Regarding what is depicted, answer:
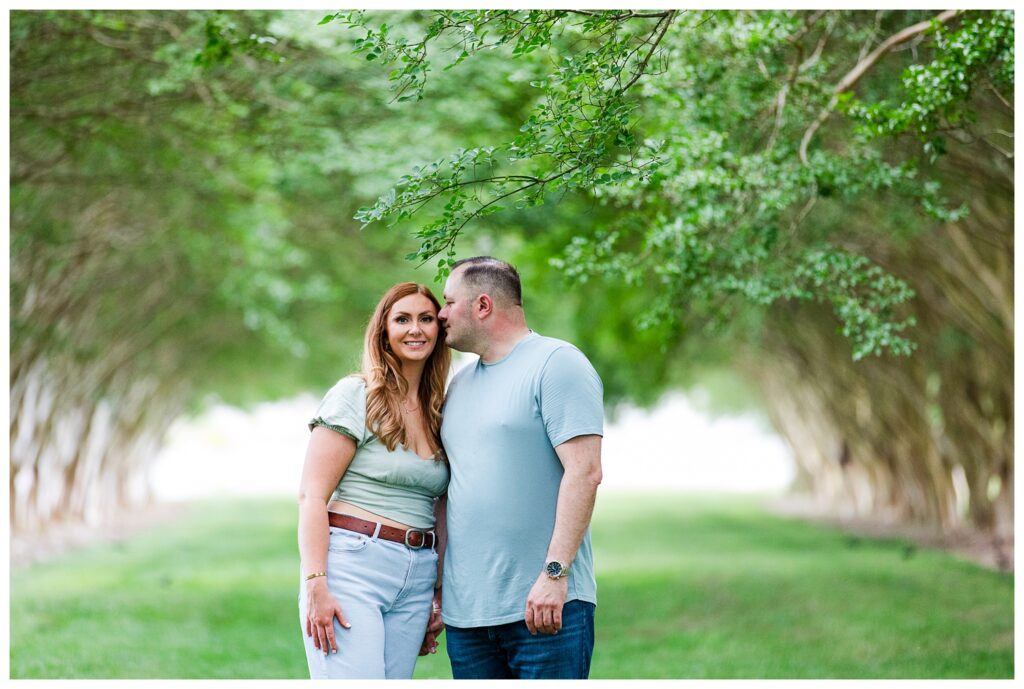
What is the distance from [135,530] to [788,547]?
15902mm

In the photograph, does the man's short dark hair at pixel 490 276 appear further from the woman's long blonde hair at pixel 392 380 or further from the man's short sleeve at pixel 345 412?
the man's short sleeve at pixel 345 412

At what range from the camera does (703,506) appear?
4175cm

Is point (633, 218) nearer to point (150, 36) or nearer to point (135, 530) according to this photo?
point (150, 36)

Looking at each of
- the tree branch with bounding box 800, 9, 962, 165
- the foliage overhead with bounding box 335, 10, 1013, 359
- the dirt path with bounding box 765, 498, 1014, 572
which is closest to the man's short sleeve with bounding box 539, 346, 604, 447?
the foliage overhead with bounding box 335, 10, 1013, 359

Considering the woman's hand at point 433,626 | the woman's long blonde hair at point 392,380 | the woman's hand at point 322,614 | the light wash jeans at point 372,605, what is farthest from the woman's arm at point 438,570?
the woman's hand at point 322,614

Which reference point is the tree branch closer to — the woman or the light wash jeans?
the woman

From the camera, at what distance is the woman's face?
4719mm

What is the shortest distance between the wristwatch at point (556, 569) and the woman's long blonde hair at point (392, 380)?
0.68 metres

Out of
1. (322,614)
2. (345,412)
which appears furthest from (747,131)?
(322,614)

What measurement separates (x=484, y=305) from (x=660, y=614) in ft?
27.6

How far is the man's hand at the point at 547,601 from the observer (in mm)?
4375

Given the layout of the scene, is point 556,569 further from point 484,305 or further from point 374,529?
point 484,305

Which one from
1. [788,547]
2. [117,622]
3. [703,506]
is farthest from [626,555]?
[703,506]

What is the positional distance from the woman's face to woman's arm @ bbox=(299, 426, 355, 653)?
0.43 meters
